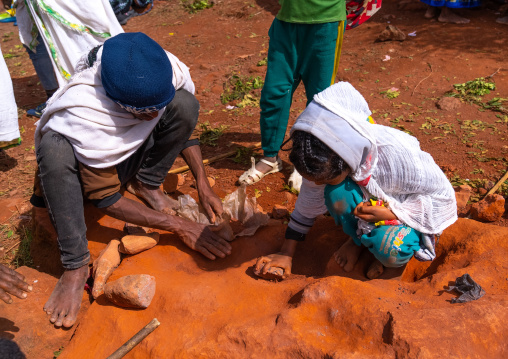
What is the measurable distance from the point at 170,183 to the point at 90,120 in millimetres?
1141

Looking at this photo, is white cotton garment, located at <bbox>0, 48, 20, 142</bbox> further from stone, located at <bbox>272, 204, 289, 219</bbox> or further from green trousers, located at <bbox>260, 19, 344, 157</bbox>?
stone, located at <bbox>272, 204, 289, 219</bbox>

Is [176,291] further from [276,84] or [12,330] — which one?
[276,84]

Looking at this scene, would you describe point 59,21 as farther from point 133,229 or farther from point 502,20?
point 502,20

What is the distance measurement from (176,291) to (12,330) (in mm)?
866

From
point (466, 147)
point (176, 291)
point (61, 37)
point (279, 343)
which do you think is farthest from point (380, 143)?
point (61, 37)

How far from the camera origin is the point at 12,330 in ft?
7.23

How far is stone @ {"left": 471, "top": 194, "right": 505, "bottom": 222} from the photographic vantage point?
8.82 ft

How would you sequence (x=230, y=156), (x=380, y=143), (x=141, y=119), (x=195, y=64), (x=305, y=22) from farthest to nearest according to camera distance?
(x=195, y=64) < (x=230, y=156) < (x=305, y=22) < (x=141, y=119) < (x=380, y=143)

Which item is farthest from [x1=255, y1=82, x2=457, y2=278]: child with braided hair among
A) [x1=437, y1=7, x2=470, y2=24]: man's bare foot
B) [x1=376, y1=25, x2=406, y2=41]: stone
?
[x1=437, y1=7, x2=470, y2=24]: man's bare foot

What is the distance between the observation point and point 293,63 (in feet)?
10.7

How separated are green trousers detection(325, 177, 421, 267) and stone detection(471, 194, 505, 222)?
884 millimetres

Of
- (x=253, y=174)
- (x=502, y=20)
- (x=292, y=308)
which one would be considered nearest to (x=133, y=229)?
(x=253, y=174)

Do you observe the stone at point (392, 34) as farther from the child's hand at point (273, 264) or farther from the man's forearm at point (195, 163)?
the child's hand at point (273, 264)

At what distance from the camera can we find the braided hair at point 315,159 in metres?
1.81
